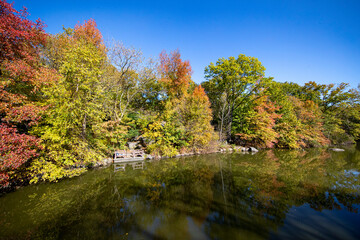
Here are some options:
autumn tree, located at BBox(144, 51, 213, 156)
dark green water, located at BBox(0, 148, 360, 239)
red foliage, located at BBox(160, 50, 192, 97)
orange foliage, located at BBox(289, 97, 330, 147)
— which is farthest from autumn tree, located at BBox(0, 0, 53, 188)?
orange foliage, located at BBox(289, 97, 330, 147)

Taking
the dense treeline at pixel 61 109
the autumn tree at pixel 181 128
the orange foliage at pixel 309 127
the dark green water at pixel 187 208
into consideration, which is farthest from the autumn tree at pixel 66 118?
the orange foliage at pixel 309 127

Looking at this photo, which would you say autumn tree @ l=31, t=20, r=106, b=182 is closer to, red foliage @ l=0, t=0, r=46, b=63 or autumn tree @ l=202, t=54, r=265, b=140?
red foliage @ l=0, t=0, r=46, b=63

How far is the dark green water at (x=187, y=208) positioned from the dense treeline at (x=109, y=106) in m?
2.22

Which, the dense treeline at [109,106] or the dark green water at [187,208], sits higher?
the dense treeline at [109,106]

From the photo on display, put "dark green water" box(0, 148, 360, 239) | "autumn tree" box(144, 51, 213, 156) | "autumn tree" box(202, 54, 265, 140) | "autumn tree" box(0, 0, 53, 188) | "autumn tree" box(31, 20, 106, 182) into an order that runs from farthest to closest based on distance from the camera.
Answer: "autumn tree" box(202, 54, 265, 140) < "autumn tree" box(144, 51, 213, 156) < "autumn tree" box(31, 20, 106, 182) < "autumn tree" box(0, 0, 53, 188) < "dark green water" box(0, 148, 360, 239)

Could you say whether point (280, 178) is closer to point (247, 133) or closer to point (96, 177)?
point (96, 177)

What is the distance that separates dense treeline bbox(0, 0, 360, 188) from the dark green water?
2.22m

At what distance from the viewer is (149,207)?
5.94 metres

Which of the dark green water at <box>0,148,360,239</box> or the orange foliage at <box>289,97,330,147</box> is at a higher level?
the orange foliage at <box>289,97,330,147</box>

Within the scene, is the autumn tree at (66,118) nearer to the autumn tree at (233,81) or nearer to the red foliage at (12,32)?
the red foliage at (12,32)

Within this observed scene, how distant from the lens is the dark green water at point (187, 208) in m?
4.39

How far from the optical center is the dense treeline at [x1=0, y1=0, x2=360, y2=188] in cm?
705

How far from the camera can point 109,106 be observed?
15.6 metres

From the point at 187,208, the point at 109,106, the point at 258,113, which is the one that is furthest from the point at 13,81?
the point at 258,113
